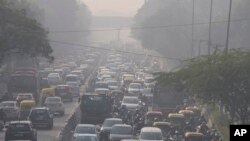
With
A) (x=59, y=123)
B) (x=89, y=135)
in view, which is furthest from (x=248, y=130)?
(x=59, y=123)

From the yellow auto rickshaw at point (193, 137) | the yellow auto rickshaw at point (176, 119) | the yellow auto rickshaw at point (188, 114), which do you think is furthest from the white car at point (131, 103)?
the yellow auto rickshaw at point (193, 137)

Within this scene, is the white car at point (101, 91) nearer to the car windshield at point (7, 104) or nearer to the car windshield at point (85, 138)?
the car windshield at point (7, 104)

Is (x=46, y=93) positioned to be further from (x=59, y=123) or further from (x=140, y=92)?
(x=59, y=123)

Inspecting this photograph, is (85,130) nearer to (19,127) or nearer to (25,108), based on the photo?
(19,127)

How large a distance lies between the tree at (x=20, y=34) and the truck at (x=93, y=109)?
6.15 metres

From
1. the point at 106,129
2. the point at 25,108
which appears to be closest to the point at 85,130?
the point at 106,129

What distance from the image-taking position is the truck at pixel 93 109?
172 feet

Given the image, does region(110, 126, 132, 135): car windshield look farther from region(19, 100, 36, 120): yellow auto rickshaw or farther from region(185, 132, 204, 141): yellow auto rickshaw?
region(19, 100, 36, 120): yellow auto rickshaw

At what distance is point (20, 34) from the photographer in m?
57.1

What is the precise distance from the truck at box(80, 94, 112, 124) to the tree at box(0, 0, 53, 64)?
615 centimetres

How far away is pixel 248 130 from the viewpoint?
17000mm

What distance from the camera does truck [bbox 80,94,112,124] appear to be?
172ft

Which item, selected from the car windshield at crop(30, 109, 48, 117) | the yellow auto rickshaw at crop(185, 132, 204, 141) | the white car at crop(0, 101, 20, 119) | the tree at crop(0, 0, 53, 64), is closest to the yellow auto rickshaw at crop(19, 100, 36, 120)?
the white car at crop(0, 101, 20, 119)

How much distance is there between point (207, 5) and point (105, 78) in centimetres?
6755
